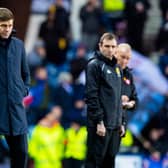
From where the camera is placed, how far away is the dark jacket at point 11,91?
266 inches

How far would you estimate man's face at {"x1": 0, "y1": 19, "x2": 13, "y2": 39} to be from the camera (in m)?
6.71

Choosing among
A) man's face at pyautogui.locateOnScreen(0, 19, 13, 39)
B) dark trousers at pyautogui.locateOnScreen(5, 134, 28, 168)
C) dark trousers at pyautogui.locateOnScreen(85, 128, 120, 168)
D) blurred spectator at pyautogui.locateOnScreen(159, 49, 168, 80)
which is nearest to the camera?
man's face at pyautogui.locateOnScreen(0, 19, 13, 39)

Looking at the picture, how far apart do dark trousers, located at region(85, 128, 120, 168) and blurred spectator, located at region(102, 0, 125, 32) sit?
7.98 metres

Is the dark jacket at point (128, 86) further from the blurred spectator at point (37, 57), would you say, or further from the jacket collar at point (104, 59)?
the blurred spectator at point (37, 57)

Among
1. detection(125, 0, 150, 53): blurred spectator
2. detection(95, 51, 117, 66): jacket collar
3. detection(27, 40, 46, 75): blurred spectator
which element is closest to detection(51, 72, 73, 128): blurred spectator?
detection(27, 40, 46, 75): blurred spectator

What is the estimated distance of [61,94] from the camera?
43.4 ft

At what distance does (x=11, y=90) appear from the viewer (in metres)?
6.77

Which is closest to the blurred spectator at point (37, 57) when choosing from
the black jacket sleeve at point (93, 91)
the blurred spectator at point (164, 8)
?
the blurred spectator at point (164, 8)

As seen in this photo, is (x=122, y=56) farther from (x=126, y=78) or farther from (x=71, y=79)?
(x=71, y=79)

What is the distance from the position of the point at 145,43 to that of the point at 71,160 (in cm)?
398

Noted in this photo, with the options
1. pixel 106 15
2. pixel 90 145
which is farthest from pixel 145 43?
pixel 90 145

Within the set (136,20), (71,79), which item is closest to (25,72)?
(71,79)

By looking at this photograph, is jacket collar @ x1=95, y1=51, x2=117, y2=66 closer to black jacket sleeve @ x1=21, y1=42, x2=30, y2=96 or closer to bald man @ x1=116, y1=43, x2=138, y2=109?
bald man @ x1=116, y1=43, x2=138, y2=109

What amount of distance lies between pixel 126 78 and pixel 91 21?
684cm
